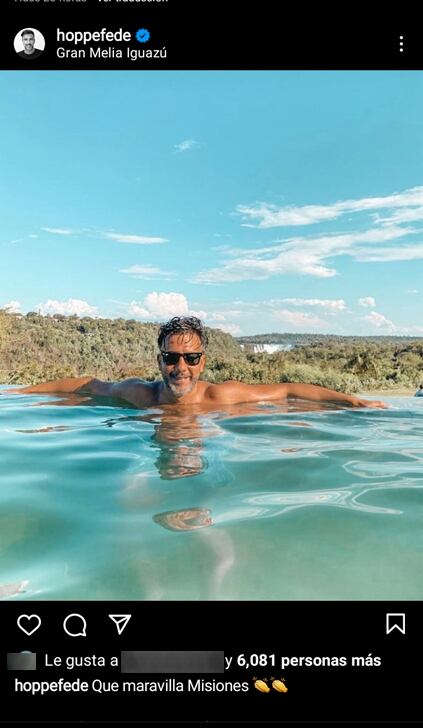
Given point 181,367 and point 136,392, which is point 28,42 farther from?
point 136,392

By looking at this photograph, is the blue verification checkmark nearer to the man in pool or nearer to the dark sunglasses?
the man in pool

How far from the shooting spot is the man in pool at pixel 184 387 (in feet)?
13.0

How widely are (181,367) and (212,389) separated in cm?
58

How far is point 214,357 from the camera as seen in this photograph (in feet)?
24.0

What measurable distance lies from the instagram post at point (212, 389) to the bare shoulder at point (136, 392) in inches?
1.2

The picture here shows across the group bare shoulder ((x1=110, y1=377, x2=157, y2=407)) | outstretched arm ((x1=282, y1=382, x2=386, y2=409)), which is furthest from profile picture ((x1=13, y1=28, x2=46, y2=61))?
outstretched arm ((x1=282, y1=382, x2=386, y2=409))
